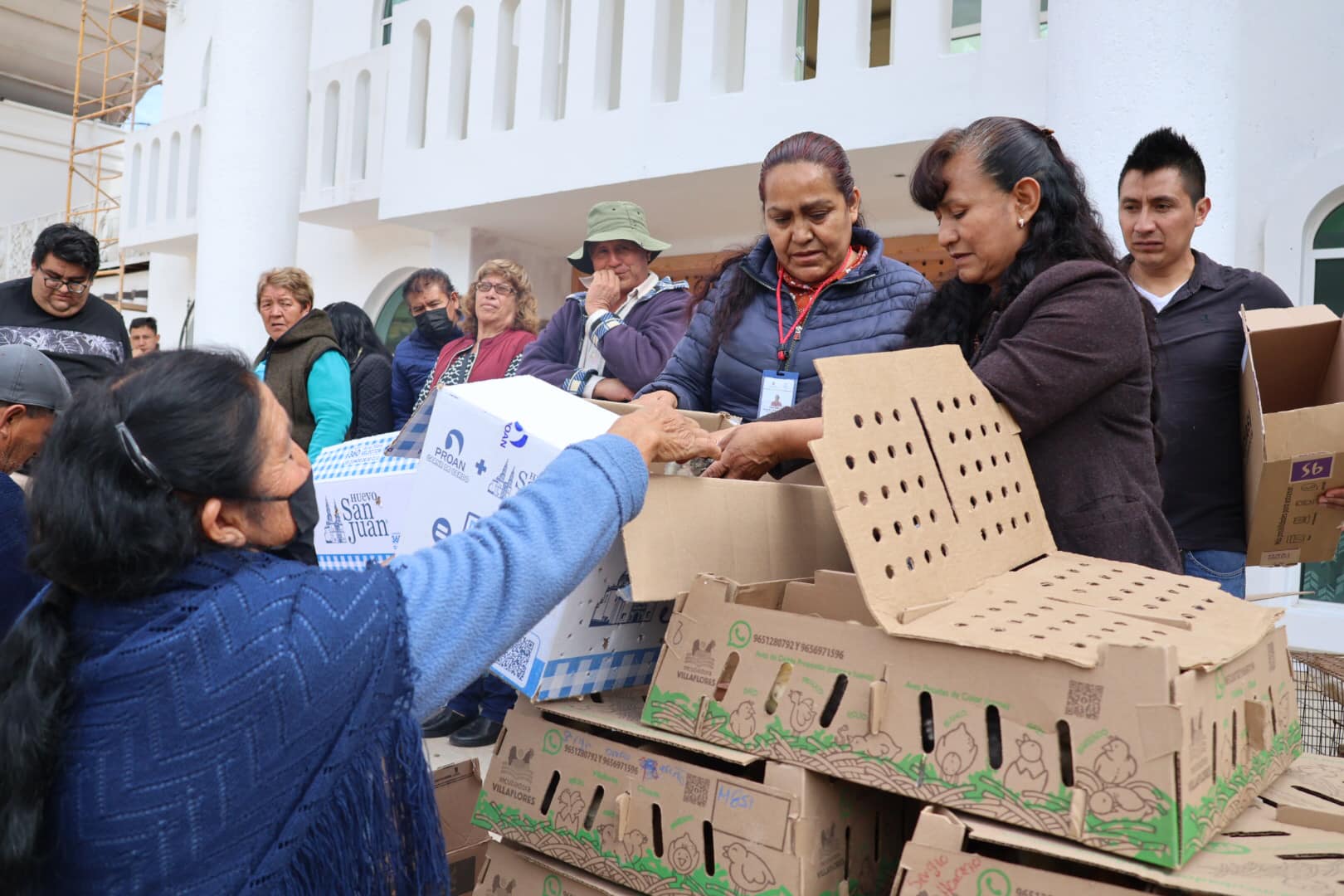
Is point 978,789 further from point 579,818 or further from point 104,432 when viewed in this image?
point 104,432

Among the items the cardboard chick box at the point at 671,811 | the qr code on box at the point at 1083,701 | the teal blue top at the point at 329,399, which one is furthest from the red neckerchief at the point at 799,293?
the teal blue top at the point at 329,399

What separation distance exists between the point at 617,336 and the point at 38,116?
65.0 feet

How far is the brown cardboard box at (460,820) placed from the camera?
2.13 meters

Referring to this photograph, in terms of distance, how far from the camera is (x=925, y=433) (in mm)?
1589

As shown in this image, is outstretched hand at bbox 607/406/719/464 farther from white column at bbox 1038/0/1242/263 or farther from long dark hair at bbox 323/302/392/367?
long dark hair at bbox 323/302/392/367

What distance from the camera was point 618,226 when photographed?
11.9 feet

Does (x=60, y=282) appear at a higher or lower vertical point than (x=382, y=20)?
lower

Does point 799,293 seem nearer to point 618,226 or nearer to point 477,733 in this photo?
point 618,226

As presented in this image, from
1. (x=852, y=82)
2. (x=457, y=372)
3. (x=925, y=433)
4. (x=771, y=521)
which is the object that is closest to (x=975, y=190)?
(x=925, y=433)

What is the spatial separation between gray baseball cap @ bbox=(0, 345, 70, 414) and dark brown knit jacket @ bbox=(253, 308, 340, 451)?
75.2 inches

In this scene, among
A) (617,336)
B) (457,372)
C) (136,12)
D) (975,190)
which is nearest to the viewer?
(975,190)

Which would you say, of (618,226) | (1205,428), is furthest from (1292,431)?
(618,226)

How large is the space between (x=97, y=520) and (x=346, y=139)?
818cm

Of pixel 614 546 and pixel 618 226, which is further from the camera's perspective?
pixel 618 226
